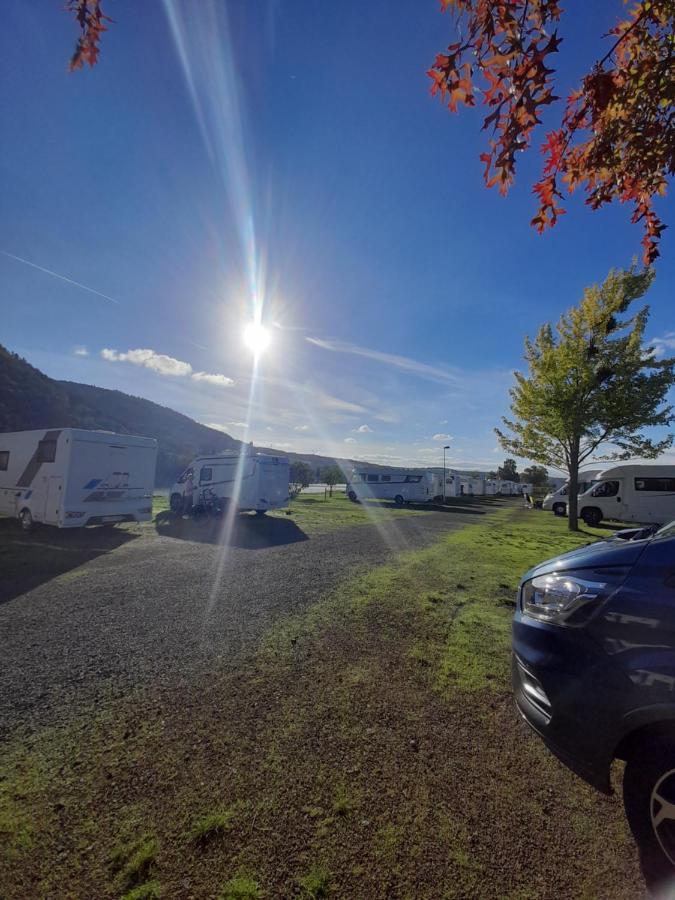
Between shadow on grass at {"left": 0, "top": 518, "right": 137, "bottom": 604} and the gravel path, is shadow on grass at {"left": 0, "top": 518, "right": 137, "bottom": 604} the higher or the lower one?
the lower one

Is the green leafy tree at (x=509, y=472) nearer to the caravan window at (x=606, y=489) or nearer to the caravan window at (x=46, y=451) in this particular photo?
the caravan window at (x=606, y=489)

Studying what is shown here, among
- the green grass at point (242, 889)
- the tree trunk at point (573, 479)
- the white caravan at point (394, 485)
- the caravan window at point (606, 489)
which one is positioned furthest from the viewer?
the white caravan at point (394, 485)

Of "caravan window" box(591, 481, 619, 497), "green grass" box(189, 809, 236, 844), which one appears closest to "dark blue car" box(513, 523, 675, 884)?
"green grass" box(189, 809, 236, 844)

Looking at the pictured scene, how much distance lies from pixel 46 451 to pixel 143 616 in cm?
912

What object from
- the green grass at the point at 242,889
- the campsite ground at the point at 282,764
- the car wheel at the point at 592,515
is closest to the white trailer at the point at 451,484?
the car wheel at the point at 592,515

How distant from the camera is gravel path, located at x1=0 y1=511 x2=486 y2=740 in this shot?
11.1 feet

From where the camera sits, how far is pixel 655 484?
18.5m

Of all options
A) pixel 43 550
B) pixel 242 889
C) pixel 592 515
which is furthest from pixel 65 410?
pixel 242 889

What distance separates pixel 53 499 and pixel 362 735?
460 inches

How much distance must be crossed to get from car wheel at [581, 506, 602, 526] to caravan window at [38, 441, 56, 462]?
932 inches

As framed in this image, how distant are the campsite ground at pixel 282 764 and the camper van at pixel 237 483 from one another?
11.1m

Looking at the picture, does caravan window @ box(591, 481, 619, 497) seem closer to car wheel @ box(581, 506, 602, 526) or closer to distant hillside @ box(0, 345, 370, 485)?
car wheel @ box(581, 506, 602, 526)

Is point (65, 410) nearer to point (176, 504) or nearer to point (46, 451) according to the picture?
point (176, 504)

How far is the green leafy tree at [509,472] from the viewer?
98438 mm
